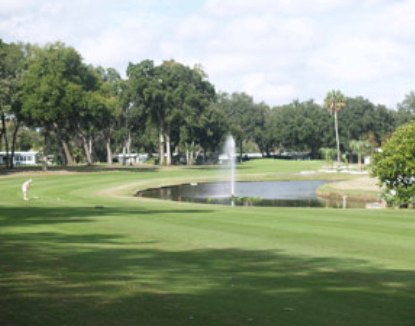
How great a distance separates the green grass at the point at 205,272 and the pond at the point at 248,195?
2575cm

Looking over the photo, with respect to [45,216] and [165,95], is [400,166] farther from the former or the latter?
[165,95]

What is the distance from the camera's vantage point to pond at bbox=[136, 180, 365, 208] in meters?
49.6

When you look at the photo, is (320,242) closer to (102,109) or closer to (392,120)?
(102,109)

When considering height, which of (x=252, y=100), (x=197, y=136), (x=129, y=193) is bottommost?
(x=129, y=193)

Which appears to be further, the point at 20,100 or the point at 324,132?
the point at 324,132

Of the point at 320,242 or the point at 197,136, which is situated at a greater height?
the point at 197,136

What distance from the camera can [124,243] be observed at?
1734 centimetres

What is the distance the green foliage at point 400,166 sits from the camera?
41.4 meters

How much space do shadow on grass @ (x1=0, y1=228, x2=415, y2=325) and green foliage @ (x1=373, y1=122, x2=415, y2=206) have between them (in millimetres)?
27635

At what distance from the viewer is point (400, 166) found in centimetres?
4156

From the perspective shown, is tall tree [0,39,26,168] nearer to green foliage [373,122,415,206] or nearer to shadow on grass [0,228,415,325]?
green foliage [373,122,415,206]

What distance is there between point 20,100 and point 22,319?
245 feet

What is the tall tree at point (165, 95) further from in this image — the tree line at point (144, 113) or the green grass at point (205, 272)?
the green grass at point (205, 272)

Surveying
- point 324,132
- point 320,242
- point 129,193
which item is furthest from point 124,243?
point 324,132
